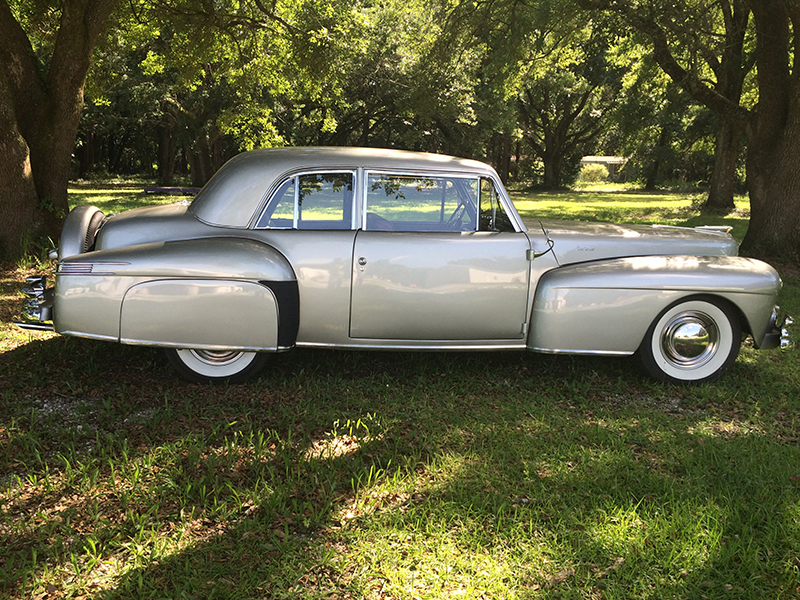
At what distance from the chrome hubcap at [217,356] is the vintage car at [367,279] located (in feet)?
0.05

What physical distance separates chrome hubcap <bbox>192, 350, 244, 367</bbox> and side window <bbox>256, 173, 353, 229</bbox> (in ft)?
3.08

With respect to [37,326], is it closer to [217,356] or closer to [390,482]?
[217,356]

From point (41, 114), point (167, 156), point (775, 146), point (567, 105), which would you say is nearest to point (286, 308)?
point (41, 114)

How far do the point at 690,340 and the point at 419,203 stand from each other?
2296 mm

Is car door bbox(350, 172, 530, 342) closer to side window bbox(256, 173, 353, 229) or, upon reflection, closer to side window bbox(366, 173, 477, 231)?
side window bbox(366, 173, 477, 231)

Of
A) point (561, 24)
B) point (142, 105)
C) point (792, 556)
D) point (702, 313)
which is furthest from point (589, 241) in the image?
point (142, 105)

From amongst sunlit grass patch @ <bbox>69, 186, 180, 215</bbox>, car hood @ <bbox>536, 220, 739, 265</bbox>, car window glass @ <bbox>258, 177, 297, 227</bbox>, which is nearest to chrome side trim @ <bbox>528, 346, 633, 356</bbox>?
car hood @ <bbox>536, 220, 739, 265</bbox>

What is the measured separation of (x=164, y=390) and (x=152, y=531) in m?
1.68

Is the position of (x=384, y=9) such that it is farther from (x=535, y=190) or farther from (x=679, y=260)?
(x=679, y=260)

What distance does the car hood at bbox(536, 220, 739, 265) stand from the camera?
15.8 feet

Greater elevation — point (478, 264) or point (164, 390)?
point (478, 264)

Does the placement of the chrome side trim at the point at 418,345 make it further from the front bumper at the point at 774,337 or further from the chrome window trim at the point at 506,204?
the front bumper at the point at 774,337

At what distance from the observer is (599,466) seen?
11.8 ft

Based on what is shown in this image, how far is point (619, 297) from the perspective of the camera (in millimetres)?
4551
